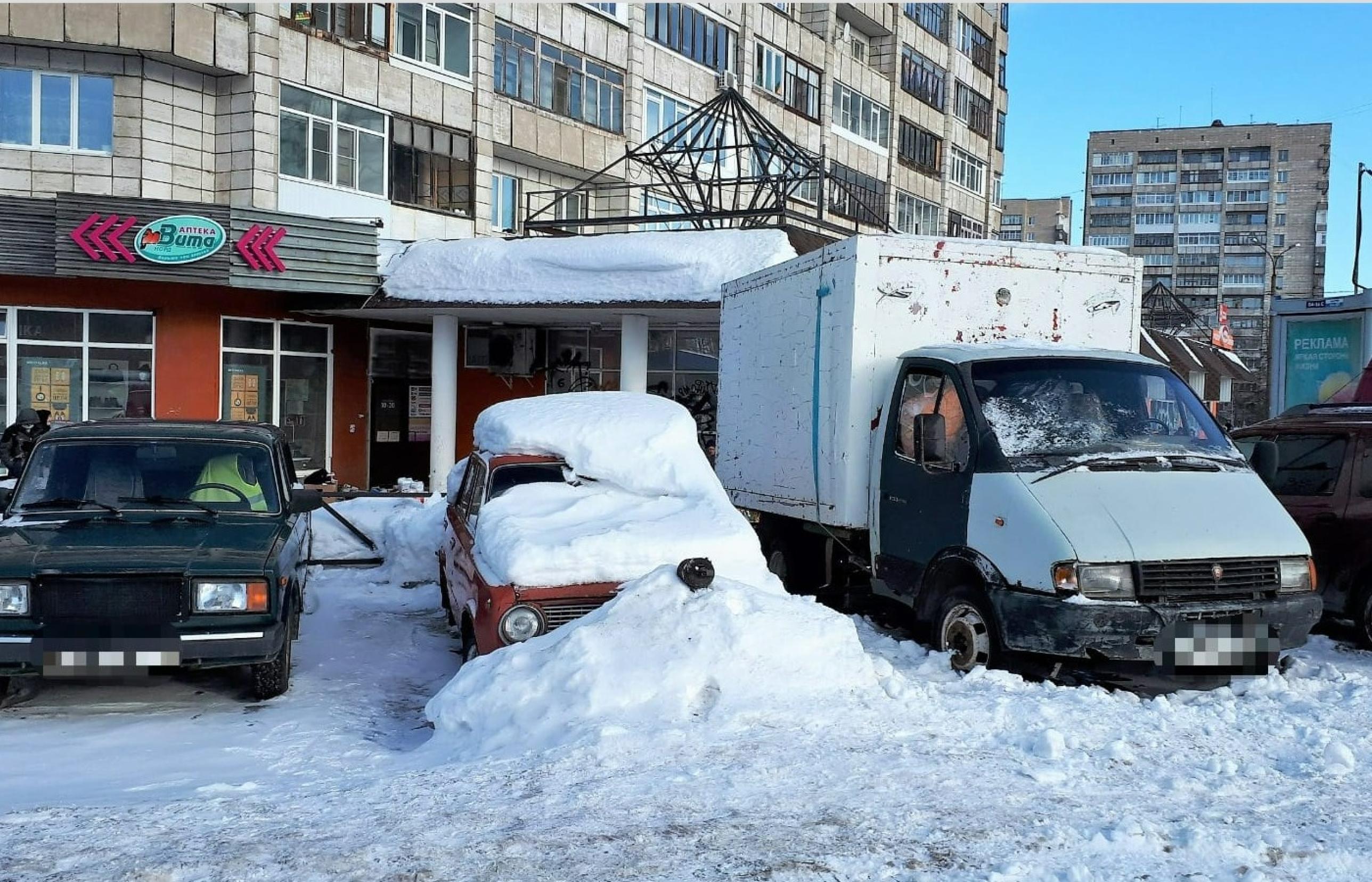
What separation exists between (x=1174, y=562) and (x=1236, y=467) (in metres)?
1.23

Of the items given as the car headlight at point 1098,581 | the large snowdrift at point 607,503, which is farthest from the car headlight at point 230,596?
the car headlight at point 1098,581

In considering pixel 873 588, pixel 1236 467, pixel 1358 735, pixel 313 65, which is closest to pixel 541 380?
pixel 313 65

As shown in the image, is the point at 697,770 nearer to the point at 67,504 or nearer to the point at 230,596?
the point at 230,596

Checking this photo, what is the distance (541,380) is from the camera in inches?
927

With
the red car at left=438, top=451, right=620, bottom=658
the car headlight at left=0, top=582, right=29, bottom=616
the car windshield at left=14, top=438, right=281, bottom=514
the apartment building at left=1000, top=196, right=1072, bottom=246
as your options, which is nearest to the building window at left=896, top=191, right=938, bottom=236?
the red car at left=438, top=451, right=620, bottom=658

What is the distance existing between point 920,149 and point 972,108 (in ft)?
18.9

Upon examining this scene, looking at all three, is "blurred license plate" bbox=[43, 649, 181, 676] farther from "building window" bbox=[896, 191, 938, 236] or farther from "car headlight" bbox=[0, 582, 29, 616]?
"building window" bbox=[896, 191, 938, 236]

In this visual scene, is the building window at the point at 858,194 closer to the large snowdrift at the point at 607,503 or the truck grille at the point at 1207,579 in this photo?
the large snowdrift at the point at 607,503

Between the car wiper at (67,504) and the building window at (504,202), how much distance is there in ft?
58.2

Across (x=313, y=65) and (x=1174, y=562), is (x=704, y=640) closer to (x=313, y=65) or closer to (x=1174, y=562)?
(x=1174, y=562)

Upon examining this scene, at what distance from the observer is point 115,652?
19.8 feet

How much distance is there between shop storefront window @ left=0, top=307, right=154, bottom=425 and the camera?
18.0 meters

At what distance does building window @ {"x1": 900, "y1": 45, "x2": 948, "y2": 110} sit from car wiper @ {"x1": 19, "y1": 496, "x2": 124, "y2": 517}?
37566mm

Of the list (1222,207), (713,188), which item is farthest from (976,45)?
(1222,207)
